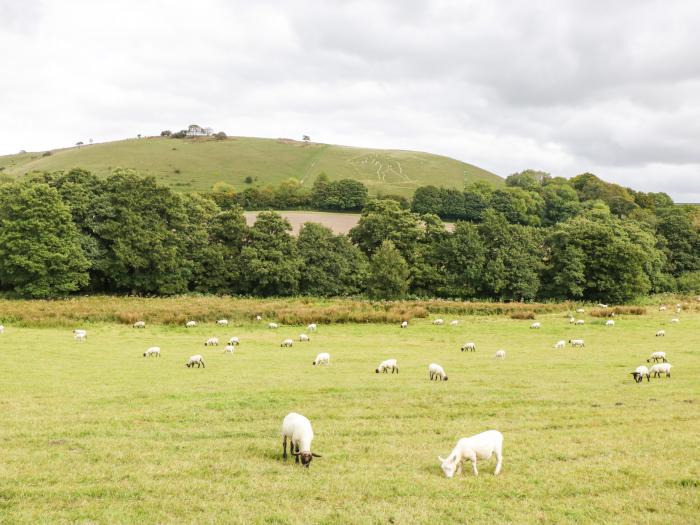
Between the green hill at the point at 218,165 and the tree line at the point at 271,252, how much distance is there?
227ft

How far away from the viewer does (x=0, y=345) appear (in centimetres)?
3222

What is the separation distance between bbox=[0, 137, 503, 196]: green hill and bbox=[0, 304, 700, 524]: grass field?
123 meters

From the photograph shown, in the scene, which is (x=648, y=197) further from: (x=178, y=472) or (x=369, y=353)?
(x=178, y=472)

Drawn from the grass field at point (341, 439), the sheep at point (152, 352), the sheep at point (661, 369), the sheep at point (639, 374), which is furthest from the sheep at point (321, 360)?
the sheep at point (661, 369)

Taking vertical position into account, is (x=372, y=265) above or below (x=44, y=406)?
→ above

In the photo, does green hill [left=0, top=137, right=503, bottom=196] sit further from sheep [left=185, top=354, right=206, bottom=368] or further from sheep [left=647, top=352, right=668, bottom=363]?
sheep [left=647, top=352, right=668, bottom=363]

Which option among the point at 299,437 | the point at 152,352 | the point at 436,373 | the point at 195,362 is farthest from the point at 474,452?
the point at 152,352

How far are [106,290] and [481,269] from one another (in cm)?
5377

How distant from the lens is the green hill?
156 m

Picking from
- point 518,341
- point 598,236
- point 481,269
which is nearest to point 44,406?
point 518,341

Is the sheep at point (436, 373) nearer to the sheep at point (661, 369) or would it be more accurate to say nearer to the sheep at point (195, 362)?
the sheep at point (661, 369)

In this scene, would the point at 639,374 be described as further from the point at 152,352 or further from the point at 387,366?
the point at 152,352

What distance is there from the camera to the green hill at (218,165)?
513 ft

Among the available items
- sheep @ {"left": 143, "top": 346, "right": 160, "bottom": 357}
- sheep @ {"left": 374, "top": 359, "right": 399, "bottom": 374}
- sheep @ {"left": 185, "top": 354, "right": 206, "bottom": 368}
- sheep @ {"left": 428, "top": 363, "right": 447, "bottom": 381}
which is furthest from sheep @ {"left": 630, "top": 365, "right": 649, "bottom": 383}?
sheep @ {"left": 143, "top": 346, "right": 160, "bottom": 357}
